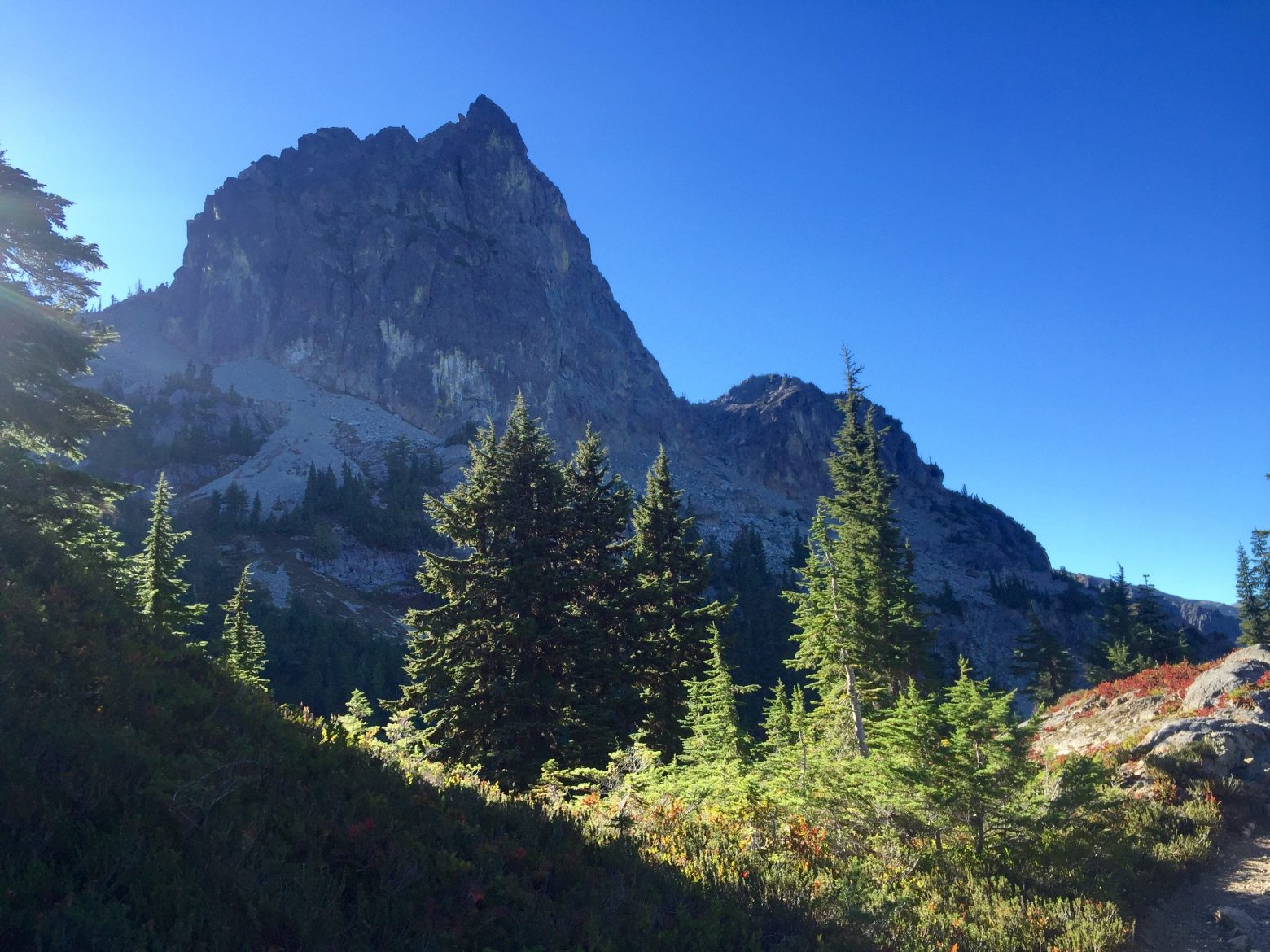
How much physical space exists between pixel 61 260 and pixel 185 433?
132677 millimetres

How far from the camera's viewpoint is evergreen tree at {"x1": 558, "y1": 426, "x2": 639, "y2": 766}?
1673 centimetres

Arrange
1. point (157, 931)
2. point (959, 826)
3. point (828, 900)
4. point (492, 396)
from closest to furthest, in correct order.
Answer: point (157, 931) < point (828, 900) < point (959, 826) < point (492, 396)

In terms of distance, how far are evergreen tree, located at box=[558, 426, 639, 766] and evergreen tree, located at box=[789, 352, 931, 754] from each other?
192 inches

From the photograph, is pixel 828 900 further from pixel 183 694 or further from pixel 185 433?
pixel 185 433

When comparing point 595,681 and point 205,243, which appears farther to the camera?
point 205,243

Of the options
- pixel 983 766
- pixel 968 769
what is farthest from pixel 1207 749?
pixel 968 769

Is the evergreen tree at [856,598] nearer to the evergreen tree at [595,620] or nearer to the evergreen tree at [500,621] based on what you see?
the evergreen tree at [595,620]

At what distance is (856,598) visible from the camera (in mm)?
17188

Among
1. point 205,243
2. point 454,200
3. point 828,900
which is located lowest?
point 828,900

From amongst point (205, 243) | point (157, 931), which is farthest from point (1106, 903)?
point (205, 243)

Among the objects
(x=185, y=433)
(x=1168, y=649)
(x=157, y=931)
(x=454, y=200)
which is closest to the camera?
(x=157, y=931)

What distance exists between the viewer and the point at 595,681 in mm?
18031

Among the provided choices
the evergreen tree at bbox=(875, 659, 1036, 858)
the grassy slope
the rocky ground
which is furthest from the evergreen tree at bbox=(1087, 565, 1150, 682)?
the grassy slope

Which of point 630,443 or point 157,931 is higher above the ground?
point 630,443
